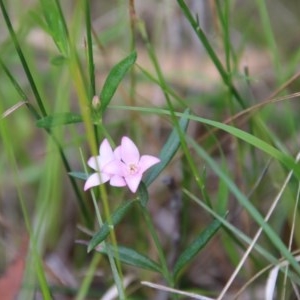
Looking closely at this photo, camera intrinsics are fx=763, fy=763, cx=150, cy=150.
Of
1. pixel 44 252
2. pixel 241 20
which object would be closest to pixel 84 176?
pixel 44 252

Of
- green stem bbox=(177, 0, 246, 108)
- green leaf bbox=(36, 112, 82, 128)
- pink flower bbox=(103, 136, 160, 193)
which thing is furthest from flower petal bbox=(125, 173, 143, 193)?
green stem bbox=(177, 0, 246, 108)

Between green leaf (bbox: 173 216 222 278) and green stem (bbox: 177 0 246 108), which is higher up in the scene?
green stem (bbox: 177 0 246 108)

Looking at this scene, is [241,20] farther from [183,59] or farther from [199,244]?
[199,244]

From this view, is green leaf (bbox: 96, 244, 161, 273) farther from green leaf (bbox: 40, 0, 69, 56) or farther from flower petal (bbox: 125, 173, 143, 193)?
green leaf (bbox: 40, 0, 69, 56)

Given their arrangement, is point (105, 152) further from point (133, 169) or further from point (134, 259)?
point (134, 259)

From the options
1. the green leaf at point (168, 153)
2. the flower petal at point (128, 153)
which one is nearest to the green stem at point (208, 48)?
the green leaf at point (168, 153)

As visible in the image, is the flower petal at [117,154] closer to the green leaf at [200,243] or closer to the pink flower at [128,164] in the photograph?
the pink flower at [128,164]
